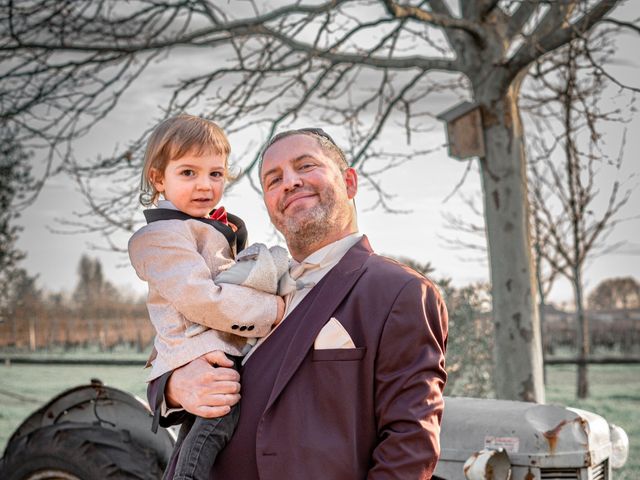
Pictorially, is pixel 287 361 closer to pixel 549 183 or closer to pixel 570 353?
pixel 549 183

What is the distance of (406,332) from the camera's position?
2303 millimetres

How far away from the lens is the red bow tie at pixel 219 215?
2.92m

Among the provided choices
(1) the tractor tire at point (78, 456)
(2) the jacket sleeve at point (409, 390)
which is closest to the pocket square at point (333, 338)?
(2) the jacket sleeve at point (409, 390)

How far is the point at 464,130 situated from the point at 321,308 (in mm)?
5228

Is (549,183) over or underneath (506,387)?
over

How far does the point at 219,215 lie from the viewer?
2.93 metres

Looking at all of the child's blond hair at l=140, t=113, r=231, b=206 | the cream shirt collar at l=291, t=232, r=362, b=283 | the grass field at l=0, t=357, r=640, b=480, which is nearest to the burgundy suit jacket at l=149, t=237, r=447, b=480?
the cream shirt collar at l=291, t=232, r=362, b=283

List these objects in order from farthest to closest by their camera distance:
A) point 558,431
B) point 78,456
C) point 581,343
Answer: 1. point 581,343
2. point 78,456
3. point 558,431

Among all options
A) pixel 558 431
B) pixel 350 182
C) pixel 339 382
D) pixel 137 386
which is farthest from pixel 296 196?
pixel 137 386

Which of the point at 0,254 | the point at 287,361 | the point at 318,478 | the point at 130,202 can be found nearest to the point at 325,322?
the point at 287,361

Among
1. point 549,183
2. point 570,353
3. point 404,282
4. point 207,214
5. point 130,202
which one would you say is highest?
point 549,183

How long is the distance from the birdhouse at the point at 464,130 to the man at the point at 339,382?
491cm

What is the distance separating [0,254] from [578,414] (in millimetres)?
11711

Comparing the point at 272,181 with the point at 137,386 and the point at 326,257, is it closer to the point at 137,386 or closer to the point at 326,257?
the point at 326,257
